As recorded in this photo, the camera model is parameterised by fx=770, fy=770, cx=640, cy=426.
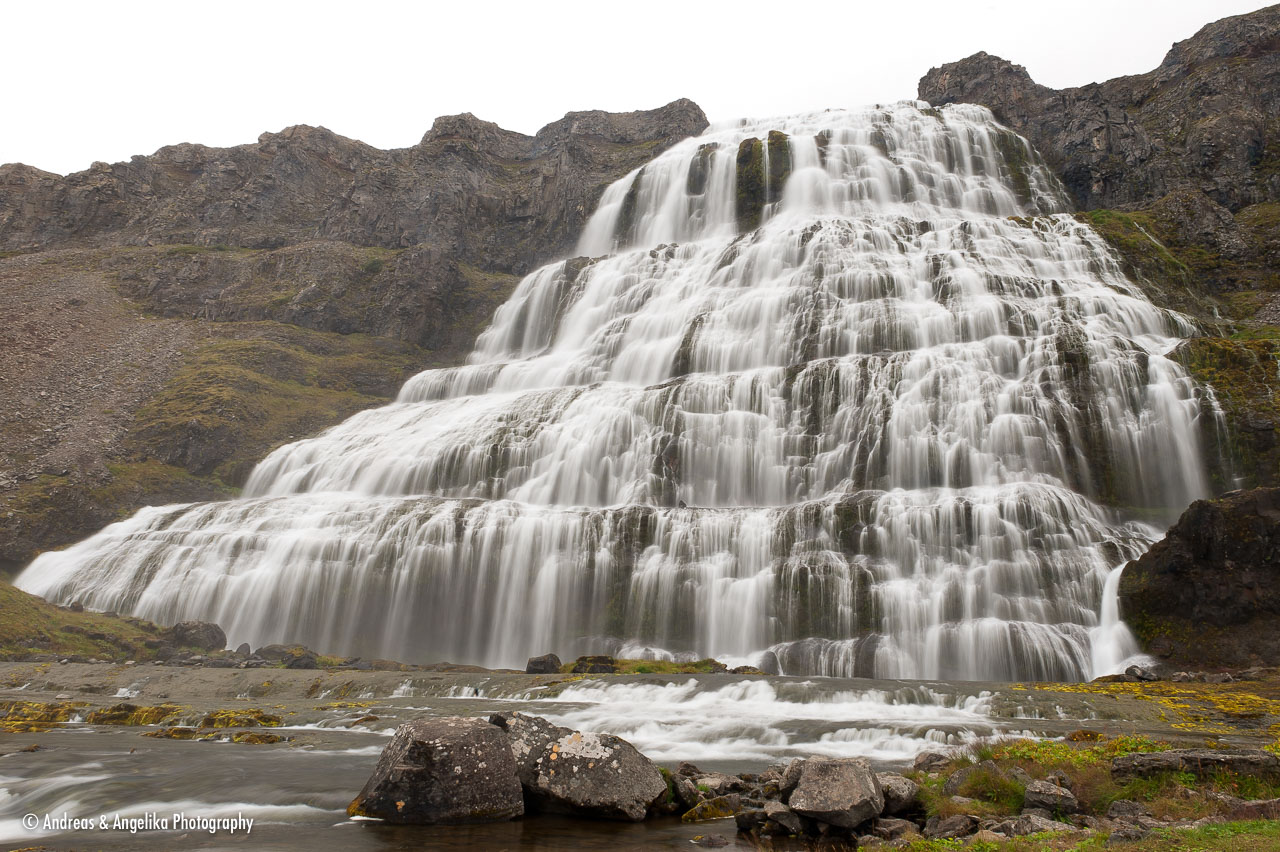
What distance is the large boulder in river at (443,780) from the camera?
808 cm

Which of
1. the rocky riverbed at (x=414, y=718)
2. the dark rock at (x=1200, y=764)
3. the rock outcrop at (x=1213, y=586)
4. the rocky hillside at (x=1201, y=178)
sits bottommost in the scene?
the rocky riverbed at (x=414, y=718)

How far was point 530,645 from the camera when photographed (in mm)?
24609

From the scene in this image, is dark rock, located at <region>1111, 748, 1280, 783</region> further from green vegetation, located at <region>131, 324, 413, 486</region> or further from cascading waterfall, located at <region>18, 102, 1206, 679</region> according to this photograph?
green vegetation, located at <region>131, 324, 413, 486</region>

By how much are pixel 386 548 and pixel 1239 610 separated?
989 inches

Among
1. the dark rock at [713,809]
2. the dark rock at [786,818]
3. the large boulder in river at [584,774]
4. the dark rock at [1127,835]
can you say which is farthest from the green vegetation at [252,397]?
the dark rock at [1127,835]

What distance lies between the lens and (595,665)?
66.5ft

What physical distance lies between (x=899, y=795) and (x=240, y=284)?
6695 centimetres

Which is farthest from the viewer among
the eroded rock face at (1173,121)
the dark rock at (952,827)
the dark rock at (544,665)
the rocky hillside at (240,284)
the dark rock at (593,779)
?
the eroded rock face at (1173,121)

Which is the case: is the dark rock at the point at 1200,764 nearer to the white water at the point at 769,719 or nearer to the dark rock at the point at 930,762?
the dark rock at the point at 930,762

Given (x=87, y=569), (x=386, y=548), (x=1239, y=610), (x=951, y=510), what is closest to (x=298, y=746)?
(x=386, y=548)

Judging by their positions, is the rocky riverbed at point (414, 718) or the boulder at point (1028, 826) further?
the rocky riverbed at point (414, 718)

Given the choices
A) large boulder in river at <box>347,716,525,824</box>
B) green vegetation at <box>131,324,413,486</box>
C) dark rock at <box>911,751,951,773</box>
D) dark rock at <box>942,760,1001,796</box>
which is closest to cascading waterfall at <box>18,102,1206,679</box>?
green vegetation at <box>131,324,413,486</box>

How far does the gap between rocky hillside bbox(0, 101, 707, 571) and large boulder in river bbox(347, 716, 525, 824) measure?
110 feet

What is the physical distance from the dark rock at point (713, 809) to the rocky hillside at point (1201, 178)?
22.8 metres
